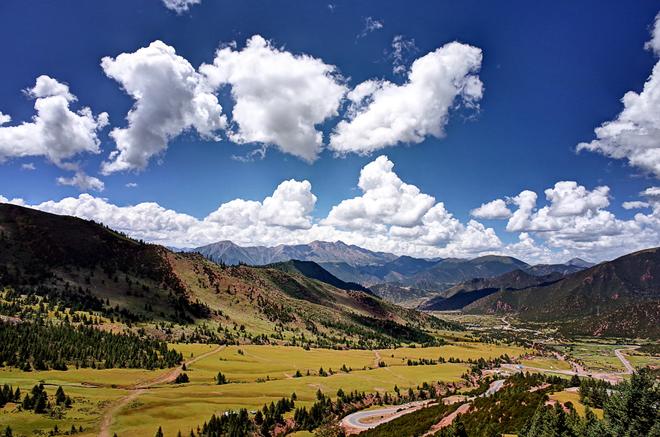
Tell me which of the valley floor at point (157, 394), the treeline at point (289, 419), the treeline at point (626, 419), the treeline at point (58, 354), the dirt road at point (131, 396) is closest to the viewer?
the treeline at point (626, 419)

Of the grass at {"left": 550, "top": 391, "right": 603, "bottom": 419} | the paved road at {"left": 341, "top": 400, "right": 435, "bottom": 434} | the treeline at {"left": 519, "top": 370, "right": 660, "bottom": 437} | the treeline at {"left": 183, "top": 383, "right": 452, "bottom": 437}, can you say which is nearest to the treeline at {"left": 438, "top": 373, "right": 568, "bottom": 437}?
the grass at {"left": 550, "top": 391, "right": 603, "bottom": 419}

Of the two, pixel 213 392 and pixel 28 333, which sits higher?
pixel 28 333

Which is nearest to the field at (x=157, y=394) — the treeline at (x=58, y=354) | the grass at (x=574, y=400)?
the treeline at (x=58, y=354)

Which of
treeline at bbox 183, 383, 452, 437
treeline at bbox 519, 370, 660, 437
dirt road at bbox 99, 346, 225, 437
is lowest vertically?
treeline at bbox 183, 383, 452, 437

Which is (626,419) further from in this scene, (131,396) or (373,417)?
(131,396)

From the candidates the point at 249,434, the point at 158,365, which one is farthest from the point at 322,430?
the point at 158,365

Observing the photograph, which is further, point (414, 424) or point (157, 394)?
point (157, 394)

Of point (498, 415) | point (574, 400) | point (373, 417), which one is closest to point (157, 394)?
point (373, 417)

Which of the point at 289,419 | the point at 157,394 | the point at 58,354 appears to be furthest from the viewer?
the point at 58,354

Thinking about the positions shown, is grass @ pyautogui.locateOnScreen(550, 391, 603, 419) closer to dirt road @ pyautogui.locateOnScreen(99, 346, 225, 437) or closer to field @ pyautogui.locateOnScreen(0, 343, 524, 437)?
field @ pyautogui.locateOnScreen(0, 343, 524, 437)

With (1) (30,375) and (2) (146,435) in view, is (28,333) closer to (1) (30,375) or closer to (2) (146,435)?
(1) (30,375)

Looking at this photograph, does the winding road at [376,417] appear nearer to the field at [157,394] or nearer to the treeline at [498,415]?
the treeline at [498,415]
